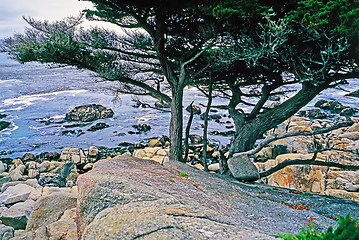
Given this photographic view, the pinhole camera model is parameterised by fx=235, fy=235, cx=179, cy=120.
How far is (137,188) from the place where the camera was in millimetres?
3225

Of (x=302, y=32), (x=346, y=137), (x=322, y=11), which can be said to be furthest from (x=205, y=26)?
(x=346, y=137)

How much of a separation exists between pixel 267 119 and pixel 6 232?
7027mm

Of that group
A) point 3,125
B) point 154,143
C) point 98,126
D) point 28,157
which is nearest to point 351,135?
point 154,143

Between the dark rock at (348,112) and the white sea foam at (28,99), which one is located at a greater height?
the dark rock at (348,112)

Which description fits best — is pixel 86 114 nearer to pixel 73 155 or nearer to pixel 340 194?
pixel 73 155

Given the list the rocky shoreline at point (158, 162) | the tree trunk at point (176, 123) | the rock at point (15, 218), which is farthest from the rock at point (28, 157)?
the tree trunk at point (176, 123)

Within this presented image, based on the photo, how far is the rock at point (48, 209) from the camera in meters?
5.34

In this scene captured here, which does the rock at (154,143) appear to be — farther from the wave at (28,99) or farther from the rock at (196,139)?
the wave at (28,99)

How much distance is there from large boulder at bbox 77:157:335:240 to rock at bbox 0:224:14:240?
11.9 ft

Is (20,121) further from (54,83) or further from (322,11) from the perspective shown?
(322,11)

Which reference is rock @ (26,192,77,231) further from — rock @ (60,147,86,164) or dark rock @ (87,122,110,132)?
dark rock @ (87,122,110,132)

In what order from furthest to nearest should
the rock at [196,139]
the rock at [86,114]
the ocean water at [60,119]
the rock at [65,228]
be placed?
the rock at [86,114]
the rock at [196,139]
the ocean water at [60,119]
the rock at [65,228]

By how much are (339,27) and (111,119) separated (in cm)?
1886

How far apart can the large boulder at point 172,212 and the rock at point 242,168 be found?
1.68 meters
